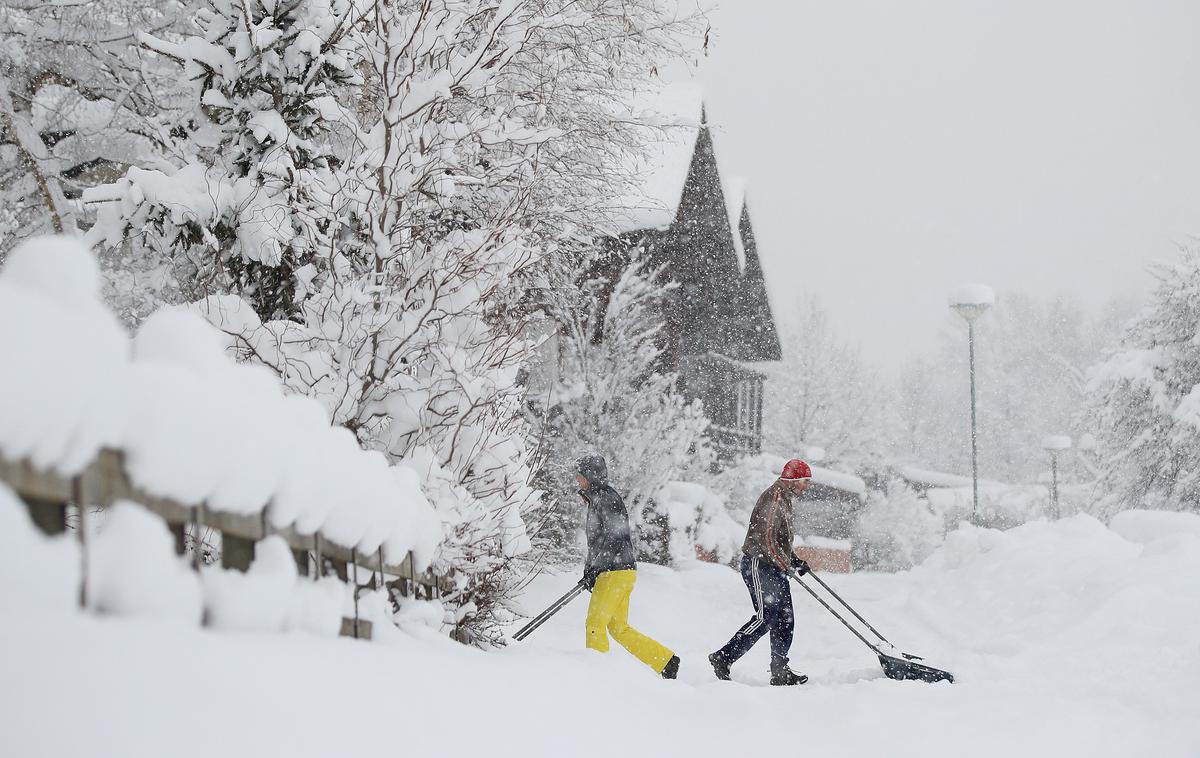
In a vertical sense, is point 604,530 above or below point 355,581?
below

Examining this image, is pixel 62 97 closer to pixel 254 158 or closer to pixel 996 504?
pixel 254 158

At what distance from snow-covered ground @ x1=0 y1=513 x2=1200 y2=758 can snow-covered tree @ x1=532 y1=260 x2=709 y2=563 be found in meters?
1.59

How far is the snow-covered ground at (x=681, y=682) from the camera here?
4.22ft

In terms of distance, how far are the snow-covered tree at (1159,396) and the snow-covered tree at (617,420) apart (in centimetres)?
1342

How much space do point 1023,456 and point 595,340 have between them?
44281mm

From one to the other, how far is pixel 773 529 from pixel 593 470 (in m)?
1.40

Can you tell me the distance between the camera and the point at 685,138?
18625 millimetres

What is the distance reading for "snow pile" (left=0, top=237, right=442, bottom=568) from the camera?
124 cm

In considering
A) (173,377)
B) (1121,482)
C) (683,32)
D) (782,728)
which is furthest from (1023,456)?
(173,377)

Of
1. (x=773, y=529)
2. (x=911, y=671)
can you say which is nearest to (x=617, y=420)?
(x=773, y=529)

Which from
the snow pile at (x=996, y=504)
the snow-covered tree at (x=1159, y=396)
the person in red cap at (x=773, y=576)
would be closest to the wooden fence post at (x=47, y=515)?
the person in red cap at (x=773, y=576)

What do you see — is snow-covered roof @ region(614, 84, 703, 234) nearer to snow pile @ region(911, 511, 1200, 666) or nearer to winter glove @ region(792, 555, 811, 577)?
snow pile @ region(911, 511, 1200, 666)

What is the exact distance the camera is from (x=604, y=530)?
245 inches

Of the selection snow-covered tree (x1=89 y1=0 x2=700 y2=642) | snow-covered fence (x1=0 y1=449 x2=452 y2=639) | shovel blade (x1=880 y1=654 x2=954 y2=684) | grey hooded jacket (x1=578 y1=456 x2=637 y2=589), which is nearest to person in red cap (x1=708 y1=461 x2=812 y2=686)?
shovel blade (x1=880 y1=654 x2=954 y2=684)
